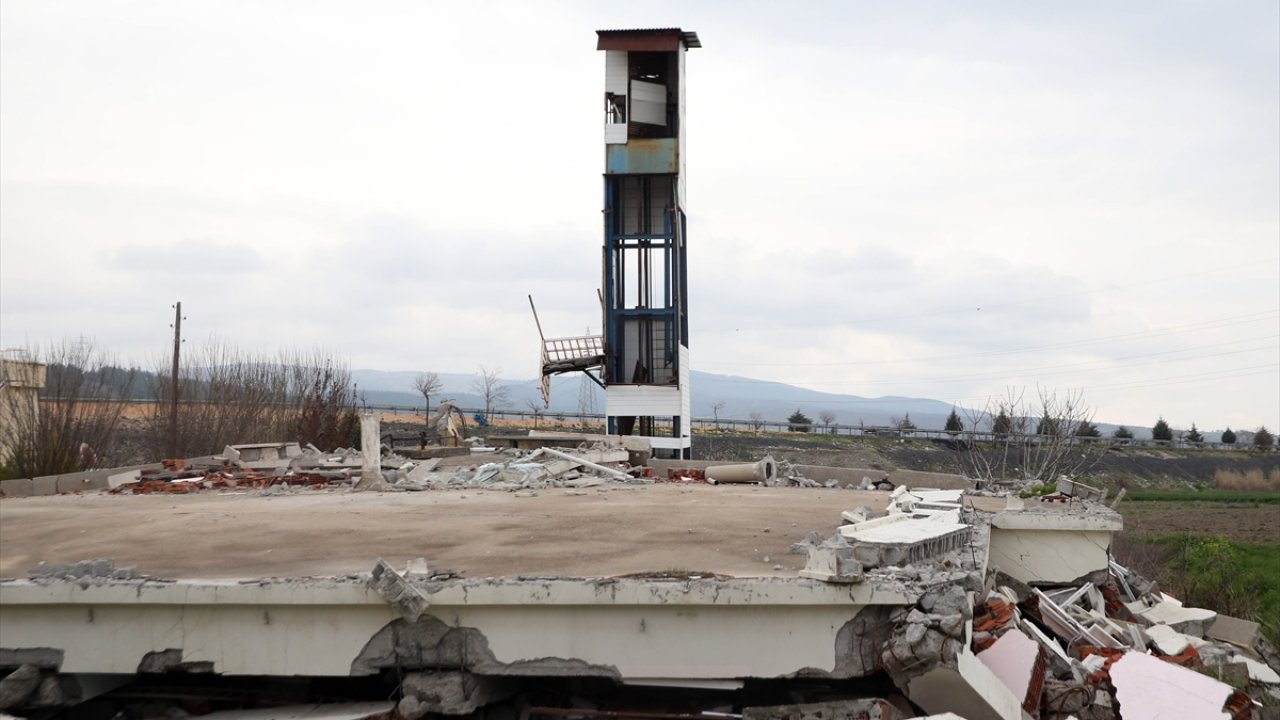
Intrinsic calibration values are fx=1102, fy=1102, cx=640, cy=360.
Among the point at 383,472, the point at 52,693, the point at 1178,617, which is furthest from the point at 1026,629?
the point at 383,472

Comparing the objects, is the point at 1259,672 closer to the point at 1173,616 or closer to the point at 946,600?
the point at 1173,616

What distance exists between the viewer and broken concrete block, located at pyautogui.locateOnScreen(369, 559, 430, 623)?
6.43 meters

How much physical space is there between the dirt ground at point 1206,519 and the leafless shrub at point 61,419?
78.2 ft

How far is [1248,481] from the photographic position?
4694 centimetres

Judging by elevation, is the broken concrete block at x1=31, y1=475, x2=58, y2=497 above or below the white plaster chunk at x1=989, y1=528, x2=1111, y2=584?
above

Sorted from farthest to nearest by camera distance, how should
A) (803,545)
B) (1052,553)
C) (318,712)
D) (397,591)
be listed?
(1052,553), (803,545), (318,712), (397,591)

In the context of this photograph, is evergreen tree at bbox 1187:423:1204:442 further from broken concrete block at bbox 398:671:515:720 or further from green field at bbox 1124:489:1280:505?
broken concrete block at bbox 398:671:515:720

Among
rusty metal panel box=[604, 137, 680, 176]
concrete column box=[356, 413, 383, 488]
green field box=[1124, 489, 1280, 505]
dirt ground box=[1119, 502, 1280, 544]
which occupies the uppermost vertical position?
rusty metal panel box=[604, 137, 680, 176]

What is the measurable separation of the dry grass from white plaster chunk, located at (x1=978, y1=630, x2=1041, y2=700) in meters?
43.6

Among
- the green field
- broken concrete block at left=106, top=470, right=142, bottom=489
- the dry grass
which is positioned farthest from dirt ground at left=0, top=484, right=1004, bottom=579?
the dry grass

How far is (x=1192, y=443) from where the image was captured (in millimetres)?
66125

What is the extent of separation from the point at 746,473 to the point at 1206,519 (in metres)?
23.1

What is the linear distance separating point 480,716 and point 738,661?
1704 mm

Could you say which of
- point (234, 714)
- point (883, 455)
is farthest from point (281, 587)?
point (883, 455)
